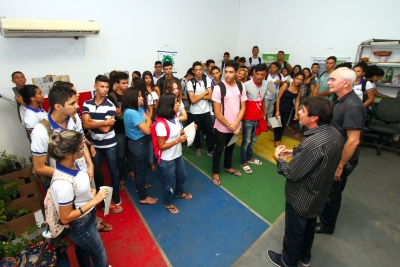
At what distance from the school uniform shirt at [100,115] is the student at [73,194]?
911 mm

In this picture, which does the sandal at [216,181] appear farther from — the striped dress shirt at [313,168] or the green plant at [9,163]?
the green plant at [9,163]

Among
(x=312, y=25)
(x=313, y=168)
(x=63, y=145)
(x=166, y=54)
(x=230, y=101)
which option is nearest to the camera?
(x=63, y=145)

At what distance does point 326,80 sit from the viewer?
13.9 feet

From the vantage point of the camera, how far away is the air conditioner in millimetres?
2875

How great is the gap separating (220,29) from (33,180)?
A: 581 centimetres

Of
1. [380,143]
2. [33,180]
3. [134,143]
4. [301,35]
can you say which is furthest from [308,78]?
[33,180]

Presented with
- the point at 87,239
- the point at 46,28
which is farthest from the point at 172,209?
the point at 46,28

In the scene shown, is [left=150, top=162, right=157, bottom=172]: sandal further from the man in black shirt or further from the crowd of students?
the man in black shirt

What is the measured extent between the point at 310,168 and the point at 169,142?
135 cm

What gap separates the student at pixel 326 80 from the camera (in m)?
4.16

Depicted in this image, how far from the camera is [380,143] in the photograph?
4238 mm

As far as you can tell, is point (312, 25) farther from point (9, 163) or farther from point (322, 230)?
point (9, 163)

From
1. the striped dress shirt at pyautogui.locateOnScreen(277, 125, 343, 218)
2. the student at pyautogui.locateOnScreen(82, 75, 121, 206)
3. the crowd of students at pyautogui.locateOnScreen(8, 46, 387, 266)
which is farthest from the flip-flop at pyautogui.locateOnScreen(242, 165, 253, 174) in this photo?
the student at pyautogui.locateOnScreen(82, 75, 121, 206)

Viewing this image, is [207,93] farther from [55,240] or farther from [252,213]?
[55,240]
